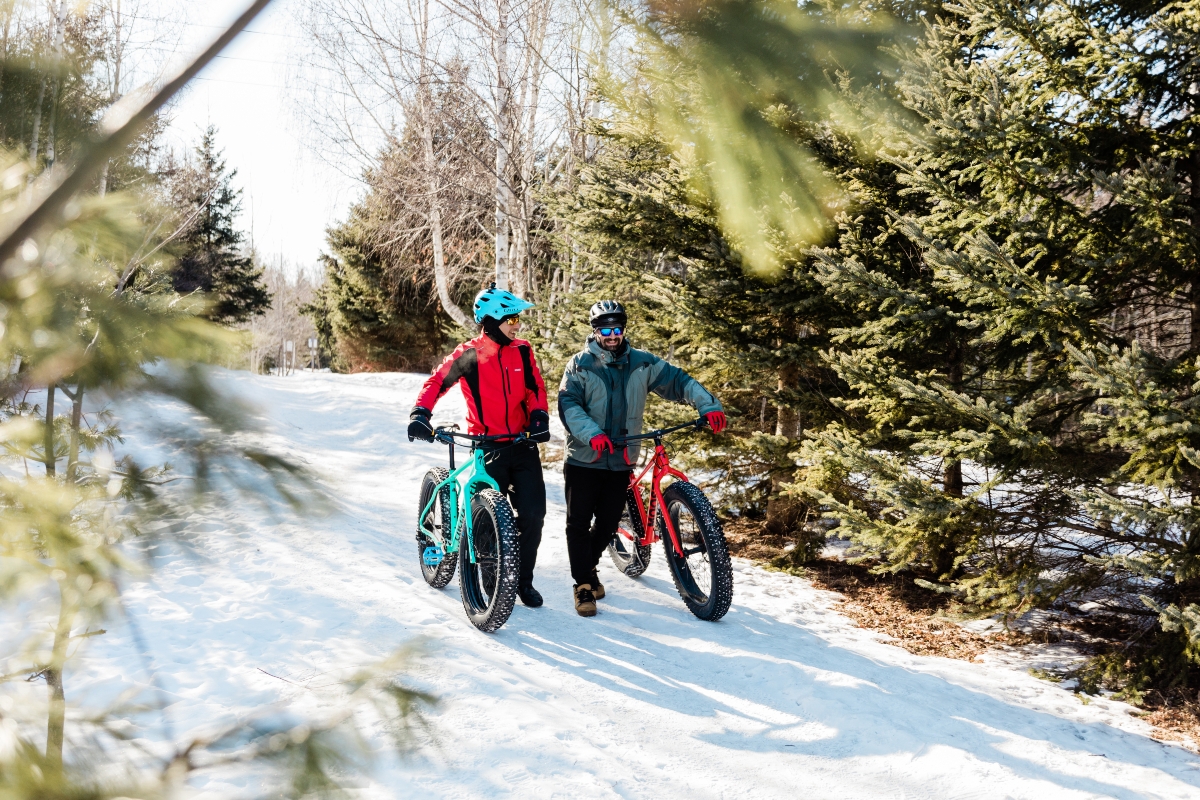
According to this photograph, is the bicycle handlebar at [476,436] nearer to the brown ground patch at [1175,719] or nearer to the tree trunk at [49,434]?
the tree trunk at [49,434]

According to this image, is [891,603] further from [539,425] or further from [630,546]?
[539,425]

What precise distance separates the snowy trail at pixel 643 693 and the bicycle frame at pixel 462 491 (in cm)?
47

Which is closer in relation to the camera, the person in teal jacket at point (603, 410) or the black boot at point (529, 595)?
the person in teal jacket at point (603, 410)

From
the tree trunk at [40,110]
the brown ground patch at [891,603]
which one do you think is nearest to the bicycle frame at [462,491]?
the brown ground patch at [891,603]

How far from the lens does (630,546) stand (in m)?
6.14

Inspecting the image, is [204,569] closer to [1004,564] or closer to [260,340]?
[260,340]

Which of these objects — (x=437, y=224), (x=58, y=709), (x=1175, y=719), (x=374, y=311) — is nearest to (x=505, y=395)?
(x=58, y=709)

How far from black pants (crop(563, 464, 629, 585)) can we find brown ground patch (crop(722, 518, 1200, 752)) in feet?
6.91

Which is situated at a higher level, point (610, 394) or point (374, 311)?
point (374, 311)

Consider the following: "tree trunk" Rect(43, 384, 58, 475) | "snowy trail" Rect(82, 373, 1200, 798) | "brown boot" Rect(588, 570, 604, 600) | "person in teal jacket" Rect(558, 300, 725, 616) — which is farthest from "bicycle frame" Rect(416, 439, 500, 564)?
"tree trunk" Rect(43, 384, 58, 475)

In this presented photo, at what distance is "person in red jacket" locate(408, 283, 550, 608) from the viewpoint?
15.4ft

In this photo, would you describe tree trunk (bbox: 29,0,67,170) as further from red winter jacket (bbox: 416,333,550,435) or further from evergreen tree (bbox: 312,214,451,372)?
evergreen tree (bbox: 312,214,451,372)

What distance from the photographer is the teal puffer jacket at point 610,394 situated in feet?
16.1

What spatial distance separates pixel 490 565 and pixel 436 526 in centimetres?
79
